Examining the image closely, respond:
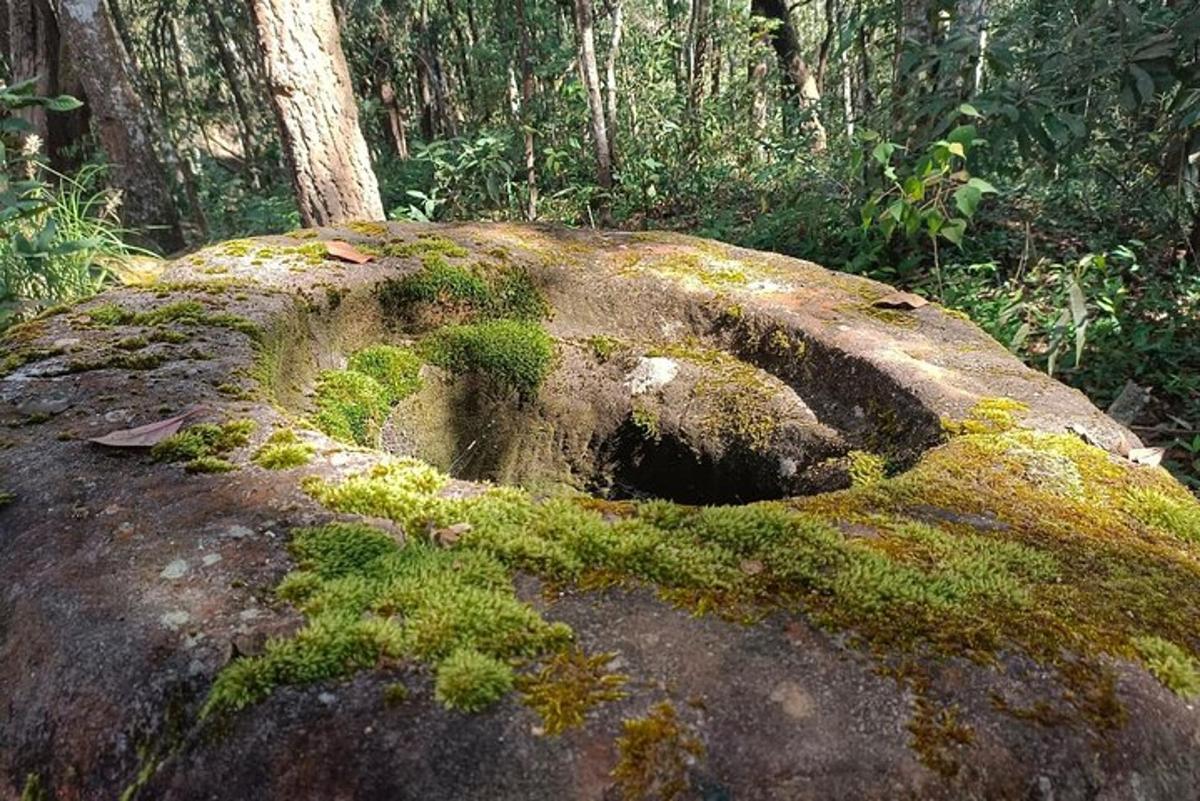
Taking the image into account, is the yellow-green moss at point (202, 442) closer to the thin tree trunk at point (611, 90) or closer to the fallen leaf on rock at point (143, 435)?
the fallen leaf on rock at point (143, 435)

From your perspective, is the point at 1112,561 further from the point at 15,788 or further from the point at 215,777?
the point at 15,788

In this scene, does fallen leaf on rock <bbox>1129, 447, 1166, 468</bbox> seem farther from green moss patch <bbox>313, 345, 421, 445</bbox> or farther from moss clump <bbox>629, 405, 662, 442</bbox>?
green moss patch <bbox>313, 345, 421, 445</bbox>

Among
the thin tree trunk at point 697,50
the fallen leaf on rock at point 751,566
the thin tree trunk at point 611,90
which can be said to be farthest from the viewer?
the thin tree trunk at point 697,50

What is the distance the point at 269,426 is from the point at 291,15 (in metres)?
3.52

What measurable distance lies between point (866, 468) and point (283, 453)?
71.1 inches

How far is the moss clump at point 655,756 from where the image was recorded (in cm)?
107

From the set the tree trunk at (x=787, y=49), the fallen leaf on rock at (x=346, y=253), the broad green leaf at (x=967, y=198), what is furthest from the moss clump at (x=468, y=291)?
the tree trunk at (x=787, y=49)

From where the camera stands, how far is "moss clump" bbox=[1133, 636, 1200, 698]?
4.22ft

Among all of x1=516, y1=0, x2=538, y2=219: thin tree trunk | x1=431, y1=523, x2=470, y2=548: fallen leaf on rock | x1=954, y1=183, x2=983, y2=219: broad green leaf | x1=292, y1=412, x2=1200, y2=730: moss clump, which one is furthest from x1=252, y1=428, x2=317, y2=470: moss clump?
x1=516, y1=0, x2=538, y2=219: thin tree trunk

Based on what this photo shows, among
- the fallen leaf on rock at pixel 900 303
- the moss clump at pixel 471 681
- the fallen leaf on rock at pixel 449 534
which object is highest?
the moss clump at pixel 471 681

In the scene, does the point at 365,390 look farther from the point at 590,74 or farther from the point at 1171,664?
the point at 590,74

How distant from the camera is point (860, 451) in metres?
2.71

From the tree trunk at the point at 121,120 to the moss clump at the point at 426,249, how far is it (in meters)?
3.35

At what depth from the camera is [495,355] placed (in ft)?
11.6
